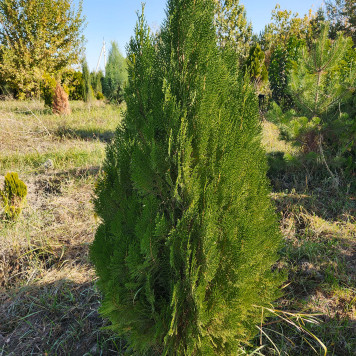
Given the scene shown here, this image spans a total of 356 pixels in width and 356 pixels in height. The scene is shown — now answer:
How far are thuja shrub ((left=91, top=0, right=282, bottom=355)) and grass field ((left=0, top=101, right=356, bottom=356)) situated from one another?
1.83 feet

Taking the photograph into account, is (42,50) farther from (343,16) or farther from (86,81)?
(343,16)

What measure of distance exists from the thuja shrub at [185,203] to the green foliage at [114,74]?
13.9 m

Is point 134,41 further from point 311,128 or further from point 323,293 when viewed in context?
point 311,128

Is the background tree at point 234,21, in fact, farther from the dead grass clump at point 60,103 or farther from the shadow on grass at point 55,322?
the shadow on grass at point 55,322

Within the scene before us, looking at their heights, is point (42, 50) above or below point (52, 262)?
above

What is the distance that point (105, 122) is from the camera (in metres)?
8.44

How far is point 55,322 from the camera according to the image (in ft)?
8.20

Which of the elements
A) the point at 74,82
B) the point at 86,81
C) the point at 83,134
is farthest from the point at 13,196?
the point at 74,82

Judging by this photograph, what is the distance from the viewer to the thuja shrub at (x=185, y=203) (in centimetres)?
134

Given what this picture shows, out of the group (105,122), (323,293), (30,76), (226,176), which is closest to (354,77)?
(323,293)

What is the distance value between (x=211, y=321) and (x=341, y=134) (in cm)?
413

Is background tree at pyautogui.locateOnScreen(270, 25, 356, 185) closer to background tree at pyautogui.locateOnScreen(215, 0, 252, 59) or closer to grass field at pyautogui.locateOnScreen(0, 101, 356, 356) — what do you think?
grass field at pyautogui.locateOnScreen(0, 101, 356, 356)

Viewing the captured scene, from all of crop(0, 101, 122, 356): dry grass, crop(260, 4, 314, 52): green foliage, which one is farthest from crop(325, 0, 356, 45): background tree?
crop(0, 101, 122, 356): dry grass

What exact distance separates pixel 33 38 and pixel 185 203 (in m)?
15.7
